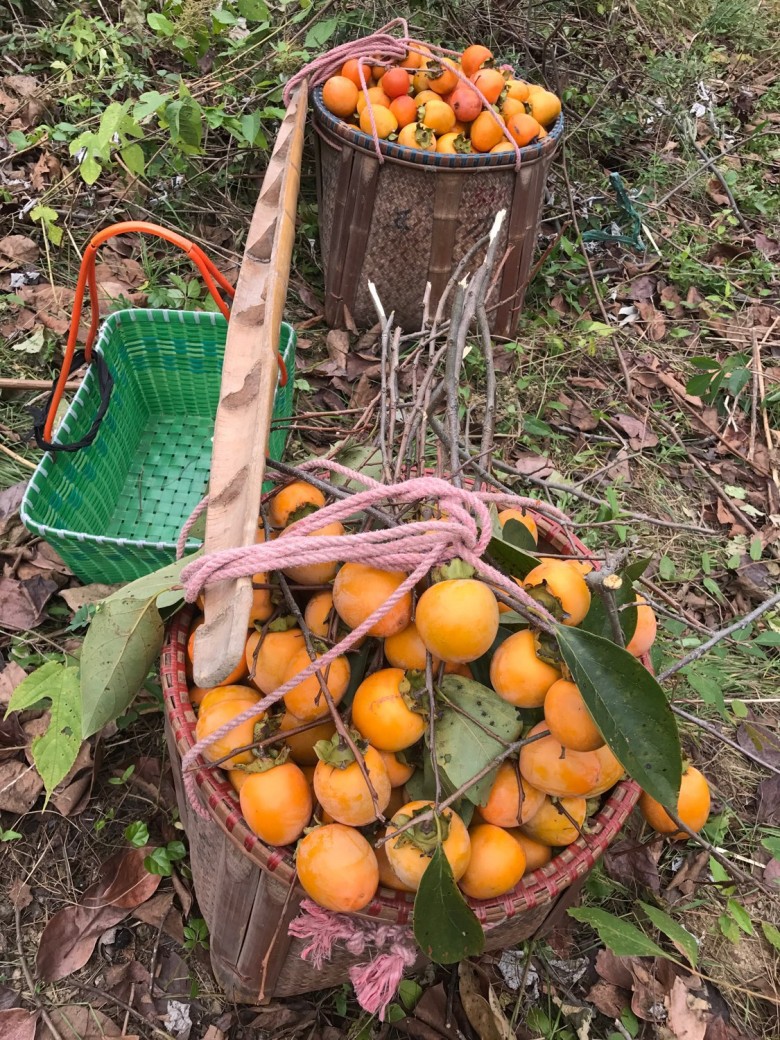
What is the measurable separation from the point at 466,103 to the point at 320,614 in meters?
2.12

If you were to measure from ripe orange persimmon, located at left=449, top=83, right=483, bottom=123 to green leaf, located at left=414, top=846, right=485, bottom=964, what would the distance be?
2.44 meters

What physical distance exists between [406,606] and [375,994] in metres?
0.58

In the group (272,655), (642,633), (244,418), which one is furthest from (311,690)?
(642,633)

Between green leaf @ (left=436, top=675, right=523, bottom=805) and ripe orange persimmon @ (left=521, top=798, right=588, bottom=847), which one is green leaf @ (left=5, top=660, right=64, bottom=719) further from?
ripe orange persimmon @ (left=521, top=798, right=588, bottom=847)

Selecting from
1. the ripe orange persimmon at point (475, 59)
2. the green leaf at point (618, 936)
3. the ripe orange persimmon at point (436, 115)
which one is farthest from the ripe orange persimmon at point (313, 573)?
the ripe orange persimmon at point (475, 59)

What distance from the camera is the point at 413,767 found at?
108 centimetres

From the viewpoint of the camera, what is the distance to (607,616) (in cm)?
100

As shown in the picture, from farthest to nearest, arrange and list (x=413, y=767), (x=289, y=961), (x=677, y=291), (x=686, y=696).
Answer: (x=677, y=291) < (x=686, y=696) < (x=289, y=961) < (x=413, y=767)

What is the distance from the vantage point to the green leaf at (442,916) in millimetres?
876

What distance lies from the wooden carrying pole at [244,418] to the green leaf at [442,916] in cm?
38

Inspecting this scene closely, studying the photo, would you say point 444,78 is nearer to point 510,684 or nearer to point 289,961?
point 510,684

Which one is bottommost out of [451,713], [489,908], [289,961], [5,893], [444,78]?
[5,893]

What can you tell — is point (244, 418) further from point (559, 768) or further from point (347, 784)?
point (559, 768)

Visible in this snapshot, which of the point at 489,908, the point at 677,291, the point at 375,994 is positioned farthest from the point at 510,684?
the point at 677,291
